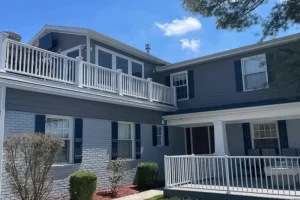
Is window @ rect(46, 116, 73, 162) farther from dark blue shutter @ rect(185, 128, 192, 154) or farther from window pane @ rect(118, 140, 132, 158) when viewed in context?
dark blue shutter @ rect(185, 128, 192, 154)

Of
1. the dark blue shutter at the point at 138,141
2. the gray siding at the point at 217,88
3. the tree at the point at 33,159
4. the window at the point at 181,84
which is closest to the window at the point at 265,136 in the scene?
the gray siding at the point at 217,88

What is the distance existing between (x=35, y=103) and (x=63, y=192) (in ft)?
9.97

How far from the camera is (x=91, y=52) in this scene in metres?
12.7

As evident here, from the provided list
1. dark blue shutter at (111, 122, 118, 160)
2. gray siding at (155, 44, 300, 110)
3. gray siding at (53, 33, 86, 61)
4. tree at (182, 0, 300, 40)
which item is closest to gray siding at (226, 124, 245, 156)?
gray siding at (155, 44, 300, 110)

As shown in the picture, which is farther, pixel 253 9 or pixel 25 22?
pixel 25 22

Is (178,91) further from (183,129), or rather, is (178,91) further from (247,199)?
(247,199)

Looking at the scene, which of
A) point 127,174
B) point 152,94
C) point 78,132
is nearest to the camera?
point 78,132

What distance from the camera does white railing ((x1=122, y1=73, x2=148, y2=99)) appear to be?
12070mm

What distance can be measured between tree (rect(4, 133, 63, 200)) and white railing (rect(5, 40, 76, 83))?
228 cm

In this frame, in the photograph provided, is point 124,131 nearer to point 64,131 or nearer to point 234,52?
point 64,131

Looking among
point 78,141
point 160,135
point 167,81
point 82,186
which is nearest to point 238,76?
point 167,81

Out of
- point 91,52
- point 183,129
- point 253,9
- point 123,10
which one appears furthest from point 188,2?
point 183,129

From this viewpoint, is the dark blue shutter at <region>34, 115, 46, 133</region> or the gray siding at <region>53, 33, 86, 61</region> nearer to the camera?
the dark blue shutter at <region>34, 115, 46, 133</region>

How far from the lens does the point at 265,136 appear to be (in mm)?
13461
